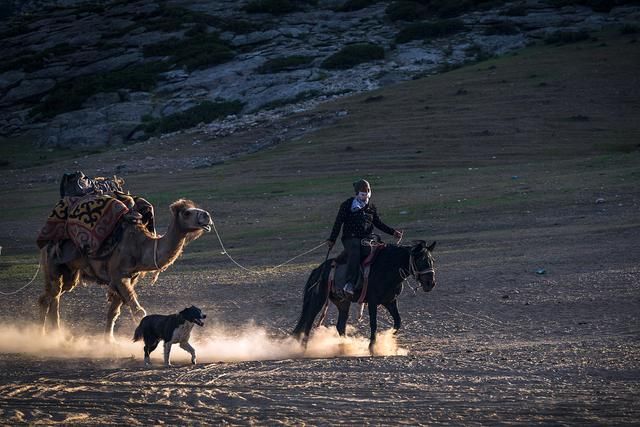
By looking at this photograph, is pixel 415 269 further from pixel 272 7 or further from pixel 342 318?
pixel 272 7

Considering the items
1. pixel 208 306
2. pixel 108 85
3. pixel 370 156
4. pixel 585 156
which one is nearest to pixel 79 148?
pixel 108 85

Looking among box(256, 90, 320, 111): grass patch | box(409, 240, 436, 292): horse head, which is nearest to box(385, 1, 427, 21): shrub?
box(256, 90, 320, 111): grass patch

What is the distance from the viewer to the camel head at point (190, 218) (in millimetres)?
13711

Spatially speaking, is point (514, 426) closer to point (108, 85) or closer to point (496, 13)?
point (108, 85)

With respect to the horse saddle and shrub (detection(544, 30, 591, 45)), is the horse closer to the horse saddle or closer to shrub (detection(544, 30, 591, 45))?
the horse saddle

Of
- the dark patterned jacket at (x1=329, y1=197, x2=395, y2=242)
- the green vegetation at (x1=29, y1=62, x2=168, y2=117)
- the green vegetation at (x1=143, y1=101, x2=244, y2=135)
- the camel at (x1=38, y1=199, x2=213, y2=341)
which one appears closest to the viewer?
the dark patterned jacket at (x1=329, y1=197, x2=395, y2=242)

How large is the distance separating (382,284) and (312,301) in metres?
1.11

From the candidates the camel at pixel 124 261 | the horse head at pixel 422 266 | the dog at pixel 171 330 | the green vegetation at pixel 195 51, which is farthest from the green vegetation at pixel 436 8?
the dog at pixel 171 330

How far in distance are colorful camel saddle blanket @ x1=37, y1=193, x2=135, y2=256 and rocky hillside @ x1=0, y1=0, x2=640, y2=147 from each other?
105 ft

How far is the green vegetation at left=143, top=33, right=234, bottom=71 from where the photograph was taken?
61188 millimetres

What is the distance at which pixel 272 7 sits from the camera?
240ft

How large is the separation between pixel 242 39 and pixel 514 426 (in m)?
59.5

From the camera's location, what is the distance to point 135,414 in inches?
368

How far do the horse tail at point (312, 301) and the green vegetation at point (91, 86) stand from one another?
157 feet
